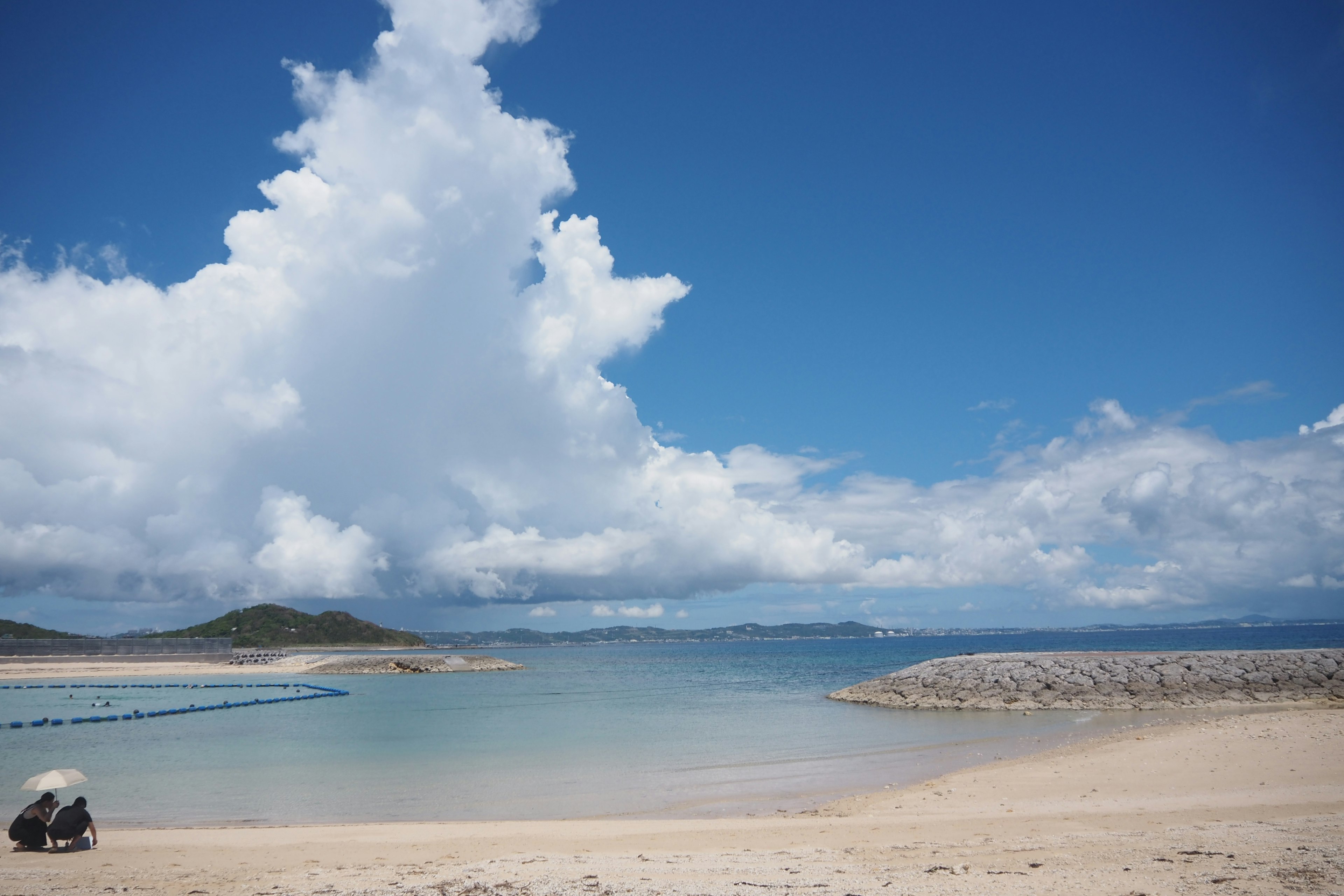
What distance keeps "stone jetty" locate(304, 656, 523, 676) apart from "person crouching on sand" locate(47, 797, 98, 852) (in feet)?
266

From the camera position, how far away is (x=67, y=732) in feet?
109

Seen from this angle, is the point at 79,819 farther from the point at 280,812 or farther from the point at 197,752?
the point at 197,752

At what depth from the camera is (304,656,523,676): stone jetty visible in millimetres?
90250

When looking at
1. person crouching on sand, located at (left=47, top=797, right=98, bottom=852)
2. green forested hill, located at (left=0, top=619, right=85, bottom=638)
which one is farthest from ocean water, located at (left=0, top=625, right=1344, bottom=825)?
green forested hill, located at (left=0, top=619, right=85, bottom=638)

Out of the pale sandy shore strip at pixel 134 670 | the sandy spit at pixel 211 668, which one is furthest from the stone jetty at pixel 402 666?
the pale sandy shore strip at pixel 134 670

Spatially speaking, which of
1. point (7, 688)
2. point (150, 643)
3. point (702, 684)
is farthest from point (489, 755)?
point (150, 643)

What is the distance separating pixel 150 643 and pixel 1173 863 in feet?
479

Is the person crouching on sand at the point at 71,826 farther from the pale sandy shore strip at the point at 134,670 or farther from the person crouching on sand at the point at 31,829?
the pale sandy shore strip at the point at 134,670

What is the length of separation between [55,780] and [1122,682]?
38.4m

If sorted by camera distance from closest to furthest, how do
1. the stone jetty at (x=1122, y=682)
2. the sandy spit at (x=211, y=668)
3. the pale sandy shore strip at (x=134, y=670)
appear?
the stone jetty at (x=1122, y=682)
the pale sandy shore strip at (x=134, y=670)
the sandy spit at (x=211, y=668)

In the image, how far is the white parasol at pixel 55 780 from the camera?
1324 cm

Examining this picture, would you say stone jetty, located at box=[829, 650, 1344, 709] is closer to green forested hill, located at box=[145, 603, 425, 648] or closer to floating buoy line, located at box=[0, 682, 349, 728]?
floating buoy line, located at box=[0, 682, 349, 728]

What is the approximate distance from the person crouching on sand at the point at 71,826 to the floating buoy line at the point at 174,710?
30.8m

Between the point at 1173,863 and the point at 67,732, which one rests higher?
the point at 1173,863
